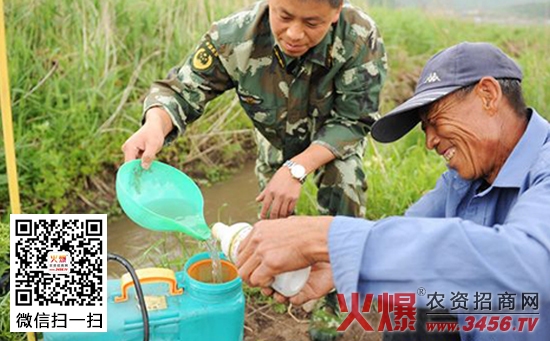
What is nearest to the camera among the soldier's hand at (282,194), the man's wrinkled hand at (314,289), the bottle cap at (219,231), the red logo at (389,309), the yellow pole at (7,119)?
the red logo at (389,309)

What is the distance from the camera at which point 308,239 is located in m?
1.31

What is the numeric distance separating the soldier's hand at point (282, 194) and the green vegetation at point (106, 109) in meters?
0.78

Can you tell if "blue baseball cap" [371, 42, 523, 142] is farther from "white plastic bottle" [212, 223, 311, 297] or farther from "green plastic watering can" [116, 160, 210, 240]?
"green plastic watering can" [116, 160, 210, 240]

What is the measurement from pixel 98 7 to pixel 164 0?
2.24ft

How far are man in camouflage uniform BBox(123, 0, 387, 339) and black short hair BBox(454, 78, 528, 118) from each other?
692mm

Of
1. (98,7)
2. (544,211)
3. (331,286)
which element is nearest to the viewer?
(544,211)

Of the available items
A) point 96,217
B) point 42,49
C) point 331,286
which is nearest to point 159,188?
point 96,217

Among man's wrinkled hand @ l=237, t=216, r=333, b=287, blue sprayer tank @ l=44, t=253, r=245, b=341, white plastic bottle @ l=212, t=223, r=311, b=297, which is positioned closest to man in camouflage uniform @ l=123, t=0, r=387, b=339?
blue sprayer tank @ l=44, t=253, r=245, b=341

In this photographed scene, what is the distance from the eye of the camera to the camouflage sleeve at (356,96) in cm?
240

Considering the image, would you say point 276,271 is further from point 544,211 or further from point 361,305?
point 544,211

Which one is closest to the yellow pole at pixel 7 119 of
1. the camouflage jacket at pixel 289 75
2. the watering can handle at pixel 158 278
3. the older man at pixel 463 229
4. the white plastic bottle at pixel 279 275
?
the watering can handle at pixel 158 278

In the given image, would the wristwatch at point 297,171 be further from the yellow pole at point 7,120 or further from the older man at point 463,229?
the yellow pole at point 7,120

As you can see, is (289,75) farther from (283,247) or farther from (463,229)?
(463,229)

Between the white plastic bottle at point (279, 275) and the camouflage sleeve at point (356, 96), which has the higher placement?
the camouflage sleeve at point (356, 96)
